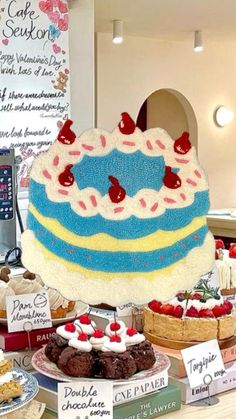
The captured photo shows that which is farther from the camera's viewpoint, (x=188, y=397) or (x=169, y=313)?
(x=169, y=313)

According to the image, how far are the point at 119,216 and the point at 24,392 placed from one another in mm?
420

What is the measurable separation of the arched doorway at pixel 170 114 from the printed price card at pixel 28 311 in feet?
17.1

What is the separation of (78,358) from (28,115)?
2631 mm

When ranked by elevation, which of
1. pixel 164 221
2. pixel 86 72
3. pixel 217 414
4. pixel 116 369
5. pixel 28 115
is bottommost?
pixel 217 414

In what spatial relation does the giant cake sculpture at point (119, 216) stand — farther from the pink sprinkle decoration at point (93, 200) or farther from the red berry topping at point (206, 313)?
the red berry topping at point (206, 313)

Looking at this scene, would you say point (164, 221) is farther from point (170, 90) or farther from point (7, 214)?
point (170, 90)

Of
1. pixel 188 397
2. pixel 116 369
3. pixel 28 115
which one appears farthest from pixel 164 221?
pixel 28 115

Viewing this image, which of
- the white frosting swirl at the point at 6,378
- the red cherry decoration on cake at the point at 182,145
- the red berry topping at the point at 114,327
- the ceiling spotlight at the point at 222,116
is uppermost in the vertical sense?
the ceiling spotlight at the point at 222,116

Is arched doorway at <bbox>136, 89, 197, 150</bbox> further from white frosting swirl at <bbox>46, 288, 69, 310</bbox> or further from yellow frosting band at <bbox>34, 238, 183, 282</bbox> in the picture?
yellow frosting band at <bbox>34, 238, 183, 282</bbox>

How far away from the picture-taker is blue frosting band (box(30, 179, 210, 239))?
4.39 feet

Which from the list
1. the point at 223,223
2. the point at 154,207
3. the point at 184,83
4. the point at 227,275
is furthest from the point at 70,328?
the point at 184,83

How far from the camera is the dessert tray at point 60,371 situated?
52.4 inches

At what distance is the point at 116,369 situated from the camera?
133cm

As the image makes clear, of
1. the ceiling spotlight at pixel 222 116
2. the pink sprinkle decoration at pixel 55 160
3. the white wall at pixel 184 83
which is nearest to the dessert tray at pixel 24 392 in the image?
the pink sprinkle decoration at pixel 55 160
